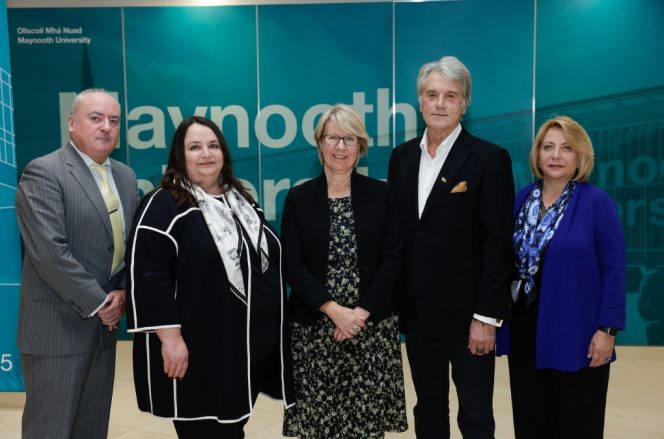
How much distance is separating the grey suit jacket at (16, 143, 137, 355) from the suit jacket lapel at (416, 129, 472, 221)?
51.8 inches

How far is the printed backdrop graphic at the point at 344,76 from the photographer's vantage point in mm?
5562

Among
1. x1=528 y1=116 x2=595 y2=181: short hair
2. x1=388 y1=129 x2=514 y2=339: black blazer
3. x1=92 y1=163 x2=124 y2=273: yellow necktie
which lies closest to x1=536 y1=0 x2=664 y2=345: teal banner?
x1=528 y1=116 x2=595 y2=181: short hair

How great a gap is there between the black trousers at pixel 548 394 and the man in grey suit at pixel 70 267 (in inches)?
65.2

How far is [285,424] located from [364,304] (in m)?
0.62

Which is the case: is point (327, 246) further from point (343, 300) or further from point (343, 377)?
point (343, 377)

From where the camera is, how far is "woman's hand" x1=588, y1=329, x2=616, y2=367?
7.91 ft

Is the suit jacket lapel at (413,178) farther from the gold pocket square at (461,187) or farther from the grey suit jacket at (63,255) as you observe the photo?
the grey suit jacket at (63,255)

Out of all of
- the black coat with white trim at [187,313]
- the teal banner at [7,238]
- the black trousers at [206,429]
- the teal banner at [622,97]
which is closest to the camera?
the black coat with white trim at [187,313]

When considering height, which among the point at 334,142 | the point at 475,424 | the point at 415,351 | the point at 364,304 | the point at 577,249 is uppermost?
the point at 334,142

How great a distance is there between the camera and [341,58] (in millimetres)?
5699

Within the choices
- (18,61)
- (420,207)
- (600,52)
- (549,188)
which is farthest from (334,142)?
(18,61)

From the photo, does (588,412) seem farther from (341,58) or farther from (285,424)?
(341,58)

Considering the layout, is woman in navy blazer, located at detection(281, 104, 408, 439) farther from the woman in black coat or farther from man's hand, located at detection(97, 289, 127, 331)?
man's hand, located at detection(97, 289, 127, 331)

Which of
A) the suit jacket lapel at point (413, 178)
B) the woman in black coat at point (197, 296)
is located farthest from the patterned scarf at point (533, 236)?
the woman in black coat at point (197, 296)
